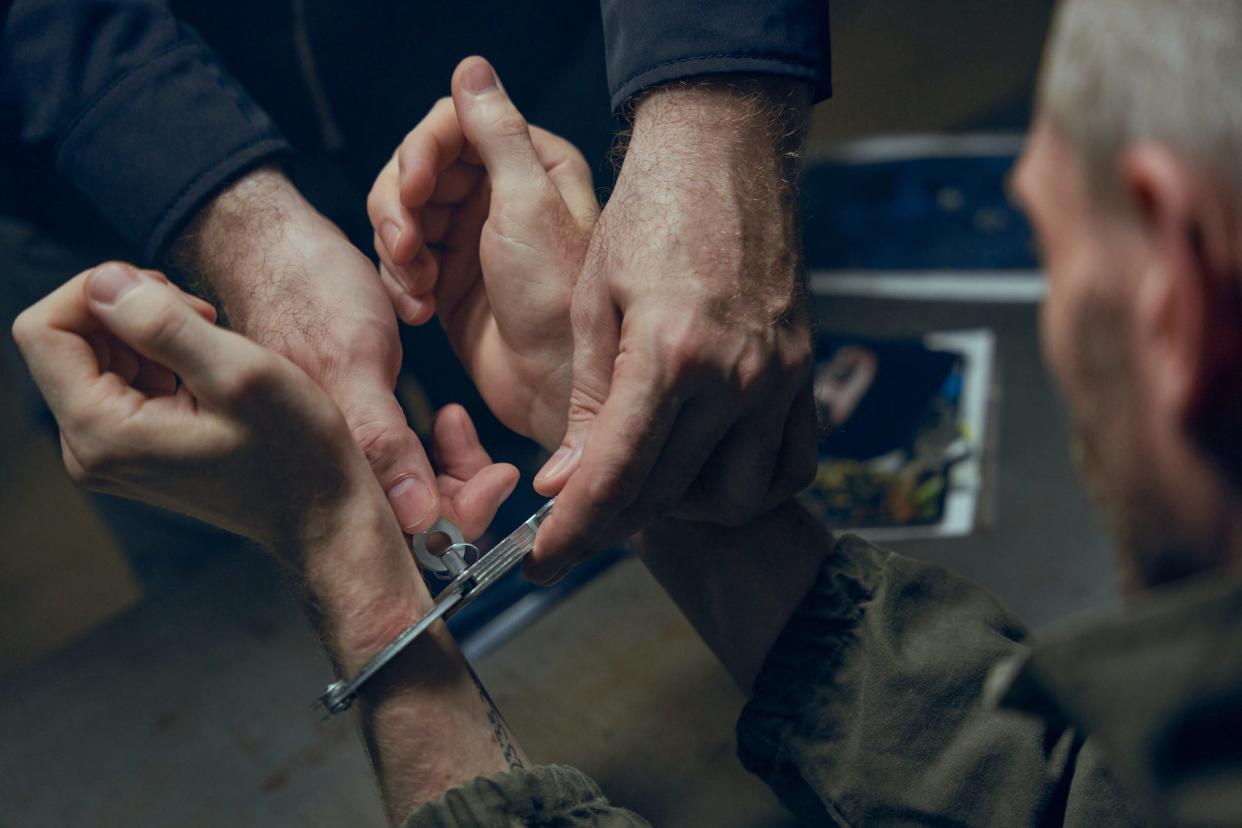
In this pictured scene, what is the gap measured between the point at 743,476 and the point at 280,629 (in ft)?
1.96

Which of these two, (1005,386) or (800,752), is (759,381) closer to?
(800,752)

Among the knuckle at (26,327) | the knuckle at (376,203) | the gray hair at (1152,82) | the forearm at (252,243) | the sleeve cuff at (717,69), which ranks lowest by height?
the forearm at (252,243)

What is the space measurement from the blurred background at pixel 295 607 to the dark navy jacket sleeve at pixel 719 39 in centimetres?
8

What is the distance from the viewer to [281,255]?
2.54ft

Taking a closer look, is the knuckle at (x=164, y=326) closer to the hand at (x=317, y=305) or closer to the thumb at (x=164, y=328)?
the thumb at (x=164, y=328)

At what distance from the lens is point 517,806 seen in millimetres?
510

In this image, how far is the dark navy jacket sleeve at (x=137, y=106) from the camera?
781 millimetres

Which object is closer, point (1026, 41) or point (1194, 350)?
point (1194, 350)

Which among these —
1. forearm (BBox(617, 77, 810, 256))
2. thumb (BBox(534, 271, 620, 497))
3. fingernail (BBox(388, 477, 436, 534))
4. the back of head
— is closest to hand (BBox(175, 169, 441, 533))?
fingernail (BBox(388, 477, 436, 534))

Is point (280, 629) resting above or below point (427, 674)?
below

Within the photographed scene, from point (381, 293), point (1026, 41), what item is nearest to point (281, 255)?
point (381, 293)

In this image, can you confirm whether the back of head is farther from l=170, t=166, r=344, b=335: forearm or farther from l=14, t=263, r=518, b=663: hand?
l=170, t=166, r=344, b=335: forearm

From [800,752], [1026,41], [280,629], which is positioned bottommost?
[280,629]

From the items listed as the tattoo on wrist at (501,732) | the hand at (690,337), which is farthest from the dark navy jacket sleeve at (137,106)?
the tattoo on wrist at (501,732)
